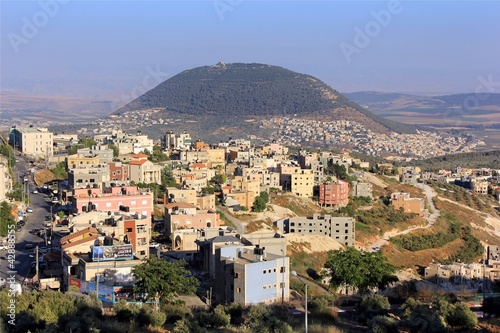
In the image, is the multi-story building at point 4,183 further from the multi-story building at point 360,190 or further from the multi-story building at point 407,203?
the multi-story building at point 407,203

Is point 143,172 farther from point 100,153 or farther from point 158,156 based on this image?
point 158,156

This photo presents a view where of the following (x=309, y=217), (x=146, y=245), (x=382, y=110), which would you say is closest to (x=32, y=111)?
(x=309, y=217)

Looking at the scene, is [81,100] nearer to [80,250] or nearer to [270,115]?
[270,115]

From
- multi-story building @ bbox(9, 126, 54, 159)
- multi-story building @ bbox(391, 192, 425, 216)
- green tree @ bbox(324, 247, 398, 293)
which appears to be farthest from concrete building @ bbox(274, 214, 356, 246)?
multi-story building @ bbox(9, 126, 54, 159)

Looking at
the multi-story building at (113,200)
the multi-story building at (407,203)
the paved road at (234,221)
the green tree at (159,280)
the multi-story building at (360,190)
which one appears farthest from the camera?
the multi-story building at (360,190)

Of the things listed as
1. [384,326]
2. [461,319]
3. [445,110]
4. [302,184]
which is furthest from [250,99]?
[384,326]

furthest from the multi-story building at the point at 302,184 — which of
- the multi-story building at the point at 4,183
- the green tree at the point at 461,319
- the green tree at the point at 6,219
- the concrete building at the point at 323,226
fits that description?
the green tree at the point at 461,319

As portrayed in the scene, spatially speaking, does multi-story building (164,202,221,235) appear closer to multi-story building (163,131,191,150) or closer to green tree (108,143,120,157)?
green tree (108,143,120,157)
